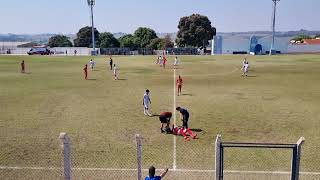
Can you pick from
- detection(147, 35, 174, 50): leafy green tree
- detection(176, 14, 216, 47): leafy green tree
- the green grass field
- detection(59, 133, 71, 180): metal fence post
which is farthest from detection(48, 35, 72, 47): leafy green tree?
detection(59, 133, 71, 180): metal fence post

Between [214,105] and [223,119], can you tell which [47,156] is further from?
[214,105]

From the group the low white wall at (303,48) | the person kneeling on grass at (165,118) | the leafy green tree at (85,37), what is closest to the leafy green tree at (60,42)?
the leafy green tree at (85,37)

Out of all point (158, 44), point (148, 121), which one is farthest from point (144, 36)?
point (148, 121)

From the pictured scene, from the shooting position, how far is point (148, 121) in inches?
800

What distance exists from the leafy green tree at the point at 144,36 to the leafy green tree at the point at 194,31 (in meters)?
9.59

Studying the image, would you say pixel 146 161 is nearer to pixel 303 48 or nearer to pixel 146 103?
pixel 146 103

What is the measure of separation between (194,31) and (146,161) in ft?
324

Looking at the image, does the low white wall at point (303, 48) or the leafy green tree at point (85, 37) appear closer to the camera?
the low white wall at point (303, 48)

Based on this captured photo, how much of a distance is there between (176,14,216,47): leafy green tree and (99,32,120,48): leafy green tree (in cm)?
1832

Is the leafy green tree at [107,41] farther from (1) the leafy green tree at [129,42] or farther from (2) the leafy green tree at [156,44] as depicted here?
(2) the leafy green tree at [156,44]

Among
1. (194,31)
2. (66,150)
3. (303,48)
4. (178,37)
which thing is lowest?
(66,150)

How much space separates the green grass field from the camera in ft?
47.0

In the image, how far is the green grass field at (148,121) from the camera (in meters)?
14.3

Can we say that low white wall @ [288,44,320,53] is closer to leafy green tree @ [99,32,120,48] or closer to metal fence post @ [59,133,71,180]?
leafy green tree @ [99,32,120,48]
